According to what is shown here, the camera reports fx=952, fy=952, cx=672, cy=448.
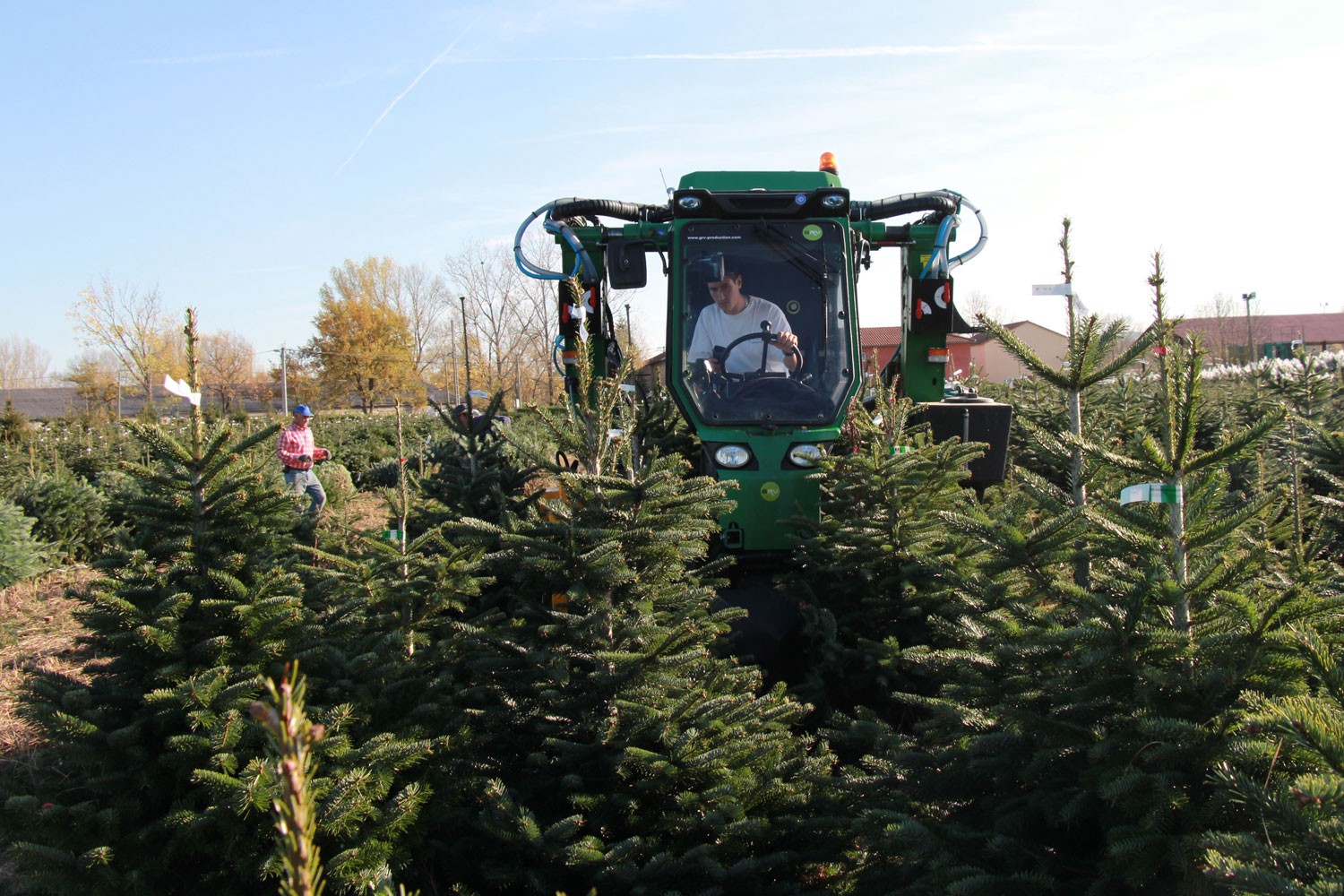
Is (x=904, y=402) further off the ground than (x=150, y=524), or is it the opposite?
(x=904, y=402)

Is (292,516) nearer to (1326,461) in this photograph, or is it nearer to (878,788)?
(878,788)

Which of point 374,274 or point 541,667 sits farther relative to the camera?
point 374,274

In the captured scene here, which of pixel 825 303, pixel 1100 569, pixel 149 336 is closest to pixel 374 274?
pixel 149 336

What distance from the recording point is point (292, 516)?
388 cm

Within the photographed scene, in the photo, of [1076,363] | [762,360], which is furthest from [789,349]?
[1076,363]

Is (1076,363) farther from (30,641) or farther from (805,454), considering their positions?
(30,641)

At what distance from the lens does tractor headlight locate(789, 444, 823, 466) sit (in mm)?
5980

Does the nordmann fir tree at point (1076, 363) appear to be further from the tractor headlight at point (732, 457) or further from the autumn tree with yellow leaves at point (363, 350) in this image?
the autumn tree with yellow leaves at point (363, 350)

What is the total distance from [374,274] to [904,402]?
49151mm

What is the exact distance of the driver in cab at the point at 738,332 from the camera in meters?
6.36

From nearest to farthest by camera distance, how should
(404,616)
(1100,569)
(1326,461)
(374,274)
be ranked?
(1100,569), (404,616), (1326,461), (374,274)

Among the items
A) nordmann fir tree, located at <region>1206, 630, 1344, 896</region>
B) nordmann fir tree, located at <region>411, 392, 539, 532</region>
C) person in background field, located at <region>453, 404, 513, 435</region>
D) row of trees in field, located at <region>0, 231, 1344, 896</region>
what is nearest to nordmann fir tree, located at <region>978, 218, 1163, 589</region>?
row of trees in field, located at <region>0, 231, 1344, 896</region>

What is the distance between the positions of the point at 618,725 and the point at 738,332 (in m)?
3.44

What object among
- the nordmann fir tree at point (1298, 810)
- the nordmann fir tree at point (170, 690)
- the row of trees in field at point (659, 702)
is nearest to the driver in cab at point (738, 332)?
the row of trees in field at point (659, 702)
